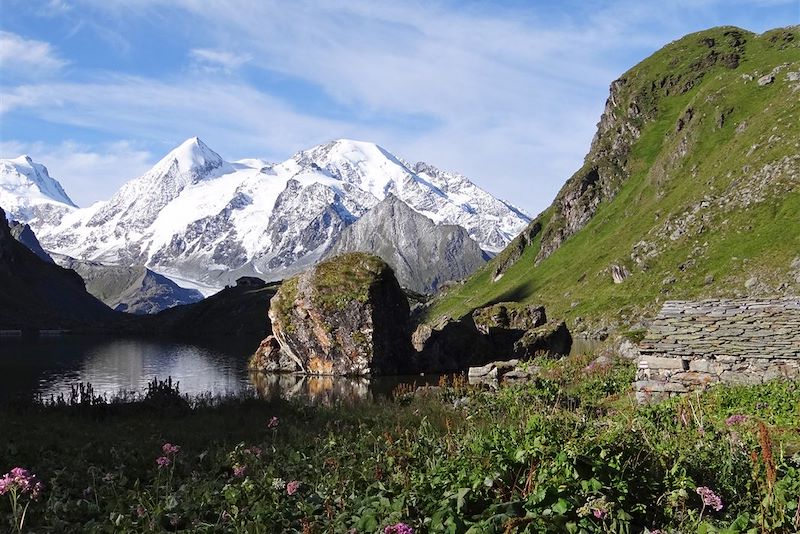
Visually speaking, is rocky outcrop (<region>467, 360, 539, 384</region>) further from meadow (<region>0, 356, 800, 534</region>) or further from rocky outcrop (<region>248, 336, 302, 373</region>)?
rocky outcrop (<region>248, 336, 302, 373</region>)

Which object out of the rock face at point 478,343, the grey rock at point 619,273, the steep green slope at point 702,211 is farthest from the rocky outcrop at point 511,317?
the grey rock at point 619,273

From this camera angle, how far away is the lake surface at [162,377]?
49.4 meters

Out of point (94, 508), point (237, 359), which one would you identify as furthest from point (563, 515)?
point (237, 359)

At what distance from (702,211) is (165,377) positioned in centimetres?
9695

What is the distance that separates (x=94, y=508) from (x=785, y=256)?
3802 inches

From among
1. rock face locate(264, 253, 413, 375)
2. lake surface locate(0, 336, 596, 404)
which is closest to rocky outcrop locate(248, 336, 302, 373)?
rock face locate(264, 253, 413, 375)

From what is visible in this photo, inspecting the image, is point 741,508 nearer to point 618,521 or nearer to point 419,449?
point 618,521

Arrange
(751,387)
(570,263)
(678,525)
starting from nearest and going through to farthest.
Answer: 1. (678,525)
2. (751,387)
3. (570,263)

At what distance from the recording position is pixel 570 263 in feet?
557

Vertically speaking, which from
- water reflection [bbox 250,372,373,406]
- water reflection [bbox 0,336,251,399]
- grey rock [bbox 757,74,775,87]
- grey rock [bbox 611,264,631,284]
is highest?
grey rock [bbox 757,74,775,87]

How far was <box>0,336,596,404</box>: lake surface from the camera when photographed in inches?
1933

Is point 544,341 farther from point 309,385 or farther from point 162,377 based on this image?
point 162,377

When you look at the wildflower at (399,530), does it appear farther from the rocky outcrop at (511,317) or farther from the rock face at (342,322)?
the rocky outcrop at (511,317)

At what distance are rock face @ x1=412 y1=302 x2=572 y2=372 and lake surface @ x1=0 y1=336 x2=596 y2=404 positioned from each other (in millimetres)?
5757
